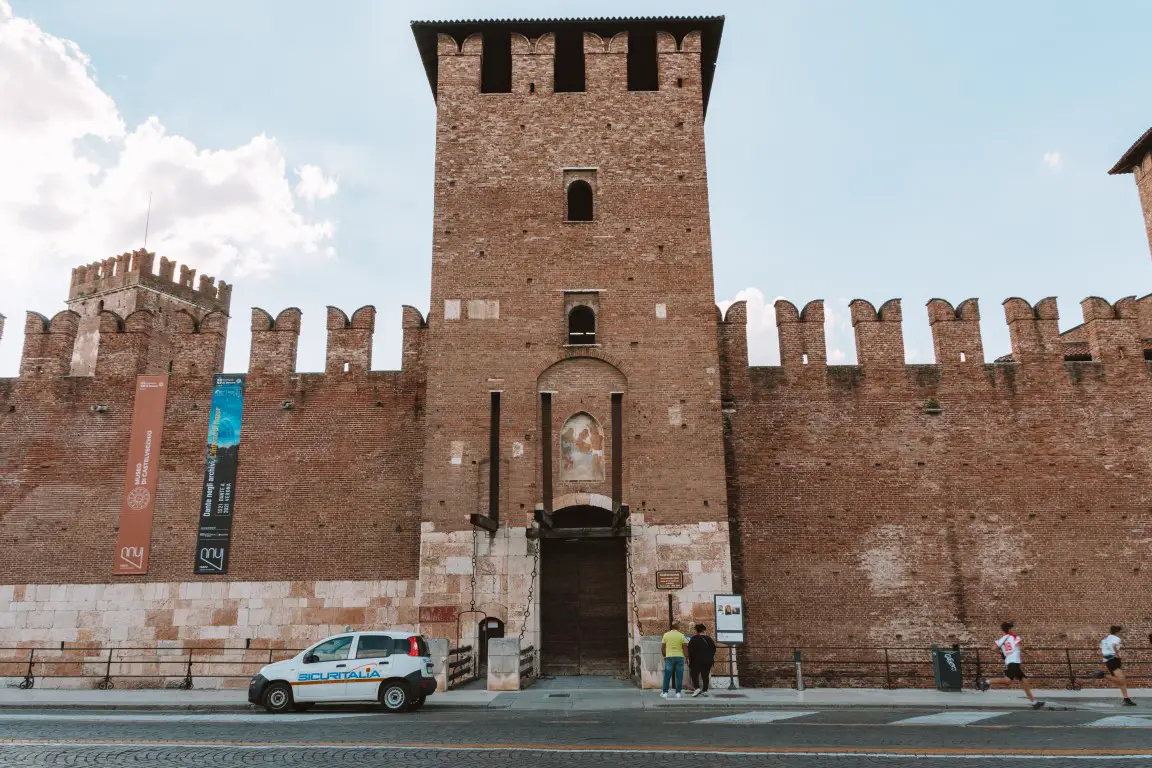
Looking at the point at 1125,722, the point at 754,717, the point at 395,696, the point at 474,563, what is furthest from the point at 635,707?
the point at 1125,722

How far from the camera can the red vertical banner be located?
19578 mm

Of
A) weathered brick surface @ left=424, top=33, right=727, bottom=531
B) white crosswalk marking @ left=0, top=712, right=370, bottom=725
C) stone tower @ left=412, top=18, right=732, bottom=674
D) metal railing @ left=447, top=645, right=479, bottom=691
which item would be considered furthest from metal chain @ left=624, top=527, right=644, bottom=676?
white crosswalk marking @ left=0, top=712, right=370, bottom=725

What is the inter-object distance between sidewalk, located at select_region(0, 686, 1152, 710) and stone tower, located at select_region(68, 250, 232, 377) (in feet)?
92.8

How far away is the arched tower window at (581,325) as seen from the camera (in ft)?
63.7

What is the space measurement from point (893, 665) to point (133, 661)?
16.9 meters

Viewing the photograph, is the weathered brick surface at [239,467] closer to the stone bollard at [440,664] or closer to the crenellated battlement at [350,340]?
the crenellated battlement at [350,340]

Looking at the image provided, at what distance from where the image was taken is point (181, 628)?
19125mm

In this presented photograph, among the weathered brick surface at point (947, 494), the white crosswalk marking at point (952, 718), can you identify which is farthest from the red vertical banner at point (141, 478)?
the white crosswalk marking at point (952, 718)

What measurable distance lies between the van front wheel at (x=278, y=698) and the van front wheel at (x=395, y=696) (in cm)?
158

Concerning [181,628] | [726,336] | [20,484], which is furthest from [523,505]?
[20,484]

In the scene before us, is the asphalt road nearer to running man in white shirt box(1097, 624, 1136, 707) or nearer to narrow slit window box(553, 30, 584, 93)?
running man in white shirt box(1097, 624, 1136, 707)

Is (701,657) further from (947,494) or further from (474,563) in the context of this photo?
(947,494)

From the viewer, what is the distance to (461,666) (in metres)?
16.2

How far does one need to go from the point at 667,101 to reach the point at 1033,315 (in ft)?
34.5
